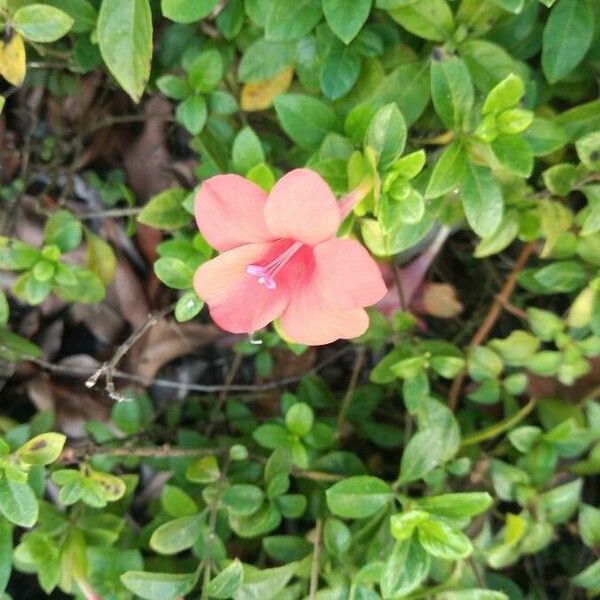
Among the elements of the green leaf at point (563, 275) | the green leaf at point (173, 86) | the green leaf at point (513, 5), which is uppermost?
the green leaf at point (513, 5)

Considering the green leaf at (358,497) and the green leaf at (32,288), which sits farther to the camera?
the green leaf at (32,288)

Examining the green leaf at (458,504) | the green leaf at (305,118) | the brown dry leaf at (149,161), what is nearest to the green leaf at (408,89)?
the green leaf at (305,118)

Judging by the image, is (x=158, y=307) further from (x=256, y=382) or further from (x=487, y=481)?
(x=487, y=481)

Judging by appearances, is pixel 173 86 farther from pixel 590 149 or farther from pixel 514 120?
pixel 590 149

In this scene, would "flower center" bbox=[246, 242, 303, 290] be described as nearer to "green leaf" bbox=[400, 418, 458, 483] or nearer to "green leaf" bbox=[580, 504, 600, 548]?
"green leaf" bbox=[400, 418, 458, 483]

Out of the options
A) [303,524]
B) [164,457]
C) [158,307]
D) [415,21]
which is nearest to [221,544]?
[164,457]

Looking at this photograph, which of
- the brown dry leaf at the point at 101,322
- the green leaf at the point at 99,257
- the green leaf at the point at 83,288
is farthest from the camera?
the brown dry leaf at the point at 101,322

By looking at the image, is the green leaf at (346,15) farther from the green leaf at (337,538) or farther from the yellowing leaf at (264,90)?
the green leaf at (337,538)
